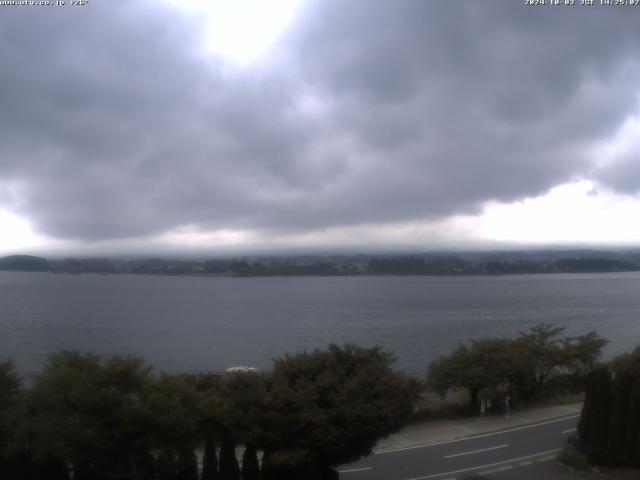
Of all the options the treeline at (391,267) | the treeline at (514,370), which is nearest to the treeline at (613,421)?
the treeline at (514,370)

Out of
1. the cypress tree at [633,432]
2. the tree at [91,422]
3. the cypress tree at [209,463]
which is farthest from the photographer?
the cypress tree at [633,432]

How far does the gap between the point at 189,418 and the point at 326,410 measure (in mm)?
3125

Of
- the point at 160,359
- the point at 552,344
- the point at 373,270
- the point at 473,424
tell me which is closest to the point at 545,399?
the point at 552,344

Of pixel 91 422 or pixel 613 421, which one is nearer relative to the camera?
pixel 91 422

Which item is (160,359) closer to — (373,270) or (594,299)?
(594,299)

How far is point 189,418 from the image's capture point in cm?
1312

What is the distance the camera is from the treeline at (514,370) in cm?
2758

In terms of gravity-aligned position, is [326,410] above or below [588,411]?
above

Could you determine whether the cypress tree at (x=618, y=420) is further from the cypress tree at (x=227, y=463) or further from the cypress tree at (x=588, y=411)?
the cypress tree at (x=227, y=463)

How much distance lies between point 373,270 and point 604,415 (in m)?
161

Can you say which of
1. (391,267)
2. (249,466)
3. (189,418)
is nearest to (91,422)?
(189,418)

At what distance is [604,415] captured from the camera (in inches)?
682

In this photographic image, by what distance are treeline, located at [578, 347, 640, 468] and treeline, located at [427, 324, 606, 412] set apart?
856cm

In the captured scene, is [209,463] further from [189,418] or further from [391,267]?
[391,267]
